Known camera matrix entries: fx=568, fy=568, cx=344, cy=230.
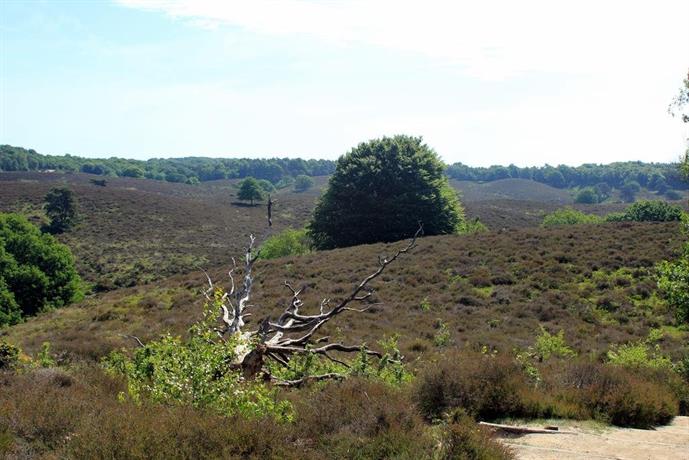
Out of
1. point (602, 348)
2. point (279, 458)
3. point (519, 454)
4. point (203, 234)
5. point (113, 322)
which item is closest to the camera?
point (279, 458)

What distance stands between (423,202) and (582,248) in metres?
16.4

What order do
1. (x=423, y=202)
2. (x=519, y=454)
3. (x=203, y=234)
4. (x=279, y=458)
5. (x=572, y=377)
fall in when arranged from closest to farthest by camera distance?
(x=279, y=458) → (x=519, y=454) → (x=572, y=377) → (x=423, y=202) → (x=203, y=234)

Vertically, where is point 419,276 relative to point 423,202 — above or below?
below

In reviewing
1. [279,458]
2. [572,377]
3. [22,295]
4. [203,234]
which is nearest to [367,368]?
[572,377]

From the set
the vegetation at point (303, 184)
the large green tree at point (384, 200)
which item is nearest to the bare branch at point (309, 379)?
the large green tree at point (384, 200)

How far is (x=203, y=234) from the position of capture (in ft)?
228

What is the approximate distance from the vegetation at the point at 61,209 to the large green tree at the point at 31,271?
26242 millimetres

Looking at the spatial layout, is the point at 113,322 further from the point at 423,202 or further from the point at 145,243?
the point at 145,243

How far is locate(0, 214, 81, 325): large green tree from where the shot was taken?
33375mm

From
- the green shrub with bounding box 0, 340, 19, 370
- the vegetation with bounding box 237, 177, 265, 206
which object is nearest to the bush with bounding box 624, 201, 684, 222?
the green shrub with bounding box 0, 340, 19, 370

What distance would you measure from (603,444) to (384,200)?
3840 cm

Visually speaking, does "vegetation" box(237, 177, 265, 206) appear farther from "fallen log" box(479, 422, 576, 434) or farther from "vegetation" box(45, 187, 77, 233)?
"fallen log" box(479, 422, 576, 434)

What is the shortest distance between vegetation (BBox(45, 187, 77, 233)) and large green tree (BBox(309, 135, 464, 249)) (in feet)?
111

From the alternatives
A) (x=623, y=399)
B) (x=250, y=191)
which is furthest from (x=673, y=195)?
(x=623, y=399)
